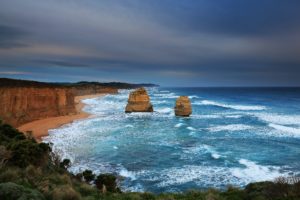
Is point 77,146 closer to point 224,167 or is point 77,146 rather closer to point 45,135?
point 45,135

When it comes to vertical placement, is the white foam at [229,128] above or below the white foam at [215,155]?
above

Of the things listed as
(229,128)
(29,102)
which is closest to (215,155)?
(229,128)

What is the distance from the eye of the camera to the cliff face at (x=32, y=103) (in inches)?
1783

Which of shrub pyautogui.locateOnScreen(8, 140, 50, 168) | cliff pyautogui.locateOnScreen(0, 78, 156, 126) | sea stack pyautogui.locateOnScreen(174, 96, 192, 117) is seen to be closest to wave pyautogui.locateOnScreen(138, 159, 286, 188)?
shrub pyautogui.locateOnScreen(8, 140, 50, 168)

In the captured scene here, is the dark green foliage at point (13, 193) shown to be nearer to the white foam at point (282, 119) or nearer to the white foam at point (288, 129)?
the white foam at point (288, 129)

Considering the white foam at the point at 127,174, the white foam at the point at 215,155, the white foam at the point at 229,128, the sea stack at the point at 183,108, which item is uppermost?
the sea stack at the point at 183,108

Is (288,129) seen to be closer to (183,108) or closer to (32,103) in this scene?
(183,108)

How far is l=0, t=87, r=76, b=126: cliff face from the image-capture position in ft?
149

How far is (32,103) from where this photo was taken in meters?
52.9

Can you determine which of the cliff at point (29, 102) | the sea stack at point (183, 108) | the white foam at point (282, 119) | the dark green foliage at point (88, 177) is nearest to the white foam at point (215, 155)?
the dark green foliage at point (88, 177)

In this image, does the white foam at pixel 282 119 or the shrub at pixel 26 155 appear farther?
the white foam at pixel 282 119

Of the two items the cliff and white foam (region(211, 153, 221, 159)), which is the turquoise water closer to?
white foam (region(211, 153, 221, 159))

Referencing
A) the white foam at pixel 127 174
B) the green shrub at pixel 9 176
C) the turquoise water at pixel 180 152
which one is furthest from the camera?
the white foam at pixel 127 174

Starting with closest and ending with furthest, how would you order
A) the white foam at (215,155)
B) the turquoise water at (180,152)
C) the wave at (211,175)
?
the wave at (211,175) → the turquoise water at (180,152) → the white foam at (215,155)
